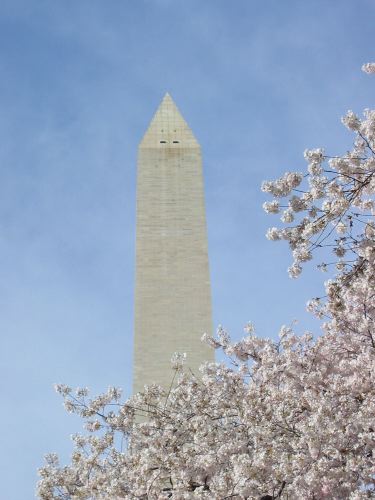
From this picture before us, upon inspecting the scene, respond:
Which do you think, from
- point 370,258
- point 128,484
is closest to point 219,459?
point 128,484

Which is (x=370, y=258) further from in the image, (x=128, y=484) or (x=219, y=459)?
(x=128, y=484)

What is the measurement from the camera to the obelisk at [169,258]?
20.0 m

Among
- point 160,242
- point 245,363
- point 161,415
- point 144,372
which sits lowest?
point 161,415

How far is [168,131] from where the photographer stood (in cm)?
2500

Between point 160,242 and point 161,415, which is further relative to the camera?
point 160,242

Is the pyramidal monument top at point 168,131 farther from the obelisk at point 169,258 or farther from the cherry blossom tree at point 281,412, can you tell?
the cherry blossom tree at point 281,412

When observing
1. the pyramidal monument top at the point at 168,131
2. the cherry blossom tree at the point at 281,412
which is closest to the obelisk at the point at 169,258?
the pyramidal monument top at the point at 168,131

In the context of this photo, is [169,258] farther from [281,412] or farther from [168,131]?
[281,412]

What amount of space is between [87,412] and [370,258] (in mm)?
5638

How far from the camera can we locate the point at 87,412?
36.3ft

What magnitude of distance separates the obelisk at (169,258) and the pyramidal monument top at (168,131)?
34mm

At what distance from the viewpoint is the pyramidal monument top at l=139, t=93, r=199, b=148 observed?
24.3 metres

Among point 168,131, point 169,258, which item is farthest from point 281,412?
point 168,131

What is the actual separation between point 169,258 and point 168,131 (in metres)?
5.46
